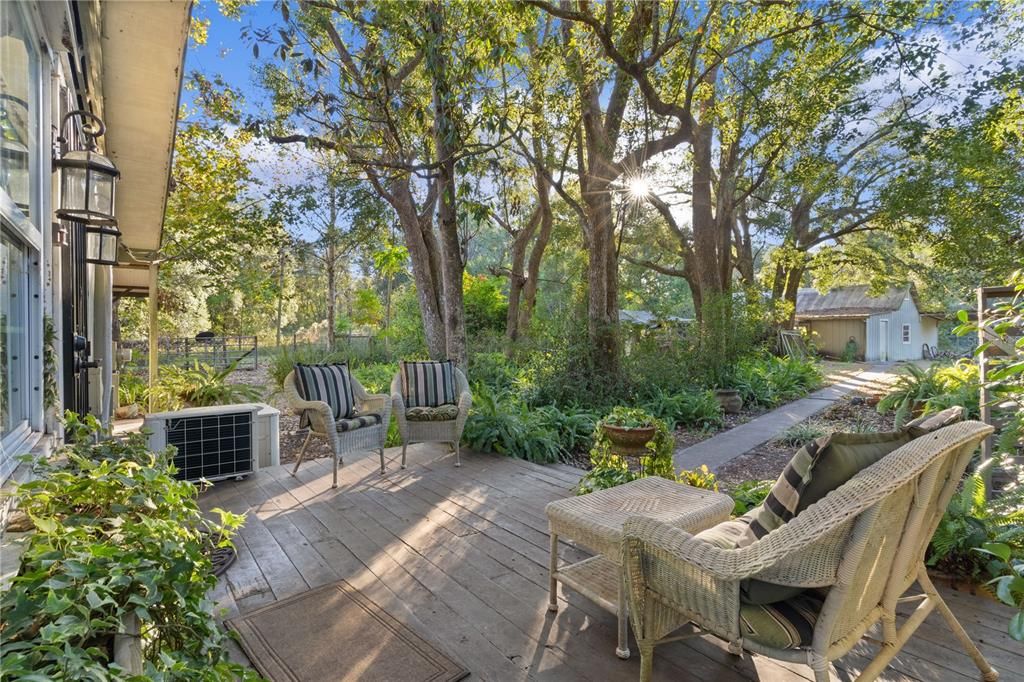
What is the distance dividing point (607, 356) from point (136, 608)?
637 cm

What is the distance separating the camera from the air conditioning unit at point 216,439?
395 cm

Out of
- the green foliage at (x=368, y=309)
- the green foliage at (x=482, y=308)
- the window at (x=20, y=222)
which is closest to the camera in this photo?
the window at (x=20, y=222)

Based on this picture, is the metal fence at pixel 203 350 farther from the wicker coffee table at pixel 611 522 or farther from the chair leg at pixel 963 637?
the chair leg at pixel 963 637

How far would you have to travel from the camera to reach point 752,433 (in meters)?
6.57

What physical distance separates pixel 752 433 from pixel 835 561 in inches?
222

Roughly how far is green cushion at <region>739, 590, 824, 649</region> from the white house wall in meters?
23.8

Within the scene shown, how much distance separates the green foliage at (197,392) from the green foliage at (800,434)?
6.64m

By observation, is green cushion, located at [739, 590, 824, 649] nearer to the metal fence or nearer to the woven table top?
the woven table top

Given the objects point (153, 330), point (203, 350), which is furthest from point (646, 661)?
point (203, 350)

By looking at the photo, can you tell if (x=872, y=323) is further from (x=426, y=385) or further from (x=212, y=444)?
(x=212, y=444)

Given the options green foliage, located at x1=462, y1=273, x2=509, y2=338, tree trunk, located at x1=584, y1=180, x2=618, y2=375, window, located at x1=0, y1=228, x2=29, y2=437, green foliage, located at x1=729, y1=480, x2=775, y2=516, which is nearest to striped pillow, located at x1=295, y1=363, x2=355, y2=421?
window, located at x1=0, y1=228, x2=29, y2=437

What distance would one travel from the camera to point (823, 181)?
10.0m

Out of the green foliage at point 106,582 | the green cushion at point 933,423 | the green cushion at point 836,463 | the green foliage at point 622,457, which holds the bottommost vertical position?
the green foliage at point 622,457

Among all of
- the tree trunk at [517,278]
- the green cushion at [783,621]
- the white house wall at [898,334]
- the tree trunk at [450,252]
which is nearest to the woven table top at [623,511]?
the green cushion at [783,621]
